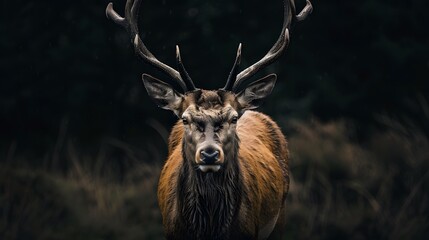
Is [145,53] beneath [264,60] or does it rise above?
above

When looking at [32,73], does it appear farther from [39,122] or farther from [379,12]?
[379,12]

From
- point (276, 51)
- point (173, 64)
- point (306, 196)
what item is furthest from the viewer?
point (173, 64)

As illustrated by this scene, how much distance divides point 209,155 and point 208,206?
30.7 inches

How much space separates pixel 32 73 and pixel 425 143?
18.8 ft

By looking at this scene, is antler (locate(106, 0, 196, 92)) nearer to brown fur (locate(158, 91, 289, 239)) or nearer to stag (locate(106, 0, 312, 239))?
stag (locate(106, 0, 312, 239))

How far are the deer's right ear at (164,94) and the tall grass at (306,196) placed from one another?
126 inches

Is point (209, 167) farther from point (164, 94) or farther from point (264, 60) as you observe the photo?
point (264, 60)

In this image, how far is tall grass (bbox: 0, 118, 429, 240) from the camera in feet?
38.8

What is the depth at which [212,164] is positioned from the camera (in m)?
8.16

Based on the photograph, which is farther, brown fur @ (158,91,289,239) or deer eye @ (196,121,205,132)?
brown fur @ (158,91,289,239)

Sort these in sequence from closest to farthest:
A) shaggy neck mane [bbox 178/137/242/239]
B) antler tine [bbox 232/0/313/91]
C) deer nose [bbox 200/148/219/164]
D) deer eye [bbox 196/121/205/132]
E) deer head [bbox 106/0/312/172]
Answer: deer nose [bbox 200/148/219/164] < deer head [bbox 106/0/312/172] < deer eye [bbox 196/121/205/132] < shaggy neck mane [bbox 178/137/242/239] < antler tine [bbox 232/0/313/91]

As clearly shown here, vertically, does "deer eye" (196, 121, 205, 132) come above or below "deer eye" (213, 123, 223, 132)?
above

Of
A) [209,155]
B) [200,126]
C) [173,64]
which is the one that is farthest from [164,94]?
[173,64]

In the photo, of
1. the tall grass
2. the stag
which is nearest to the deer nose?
the stag
